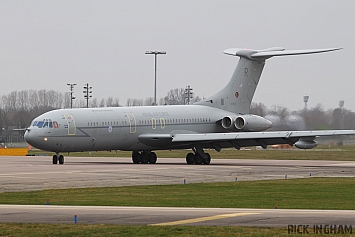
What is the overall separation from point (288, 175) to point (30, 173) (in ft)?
39.9

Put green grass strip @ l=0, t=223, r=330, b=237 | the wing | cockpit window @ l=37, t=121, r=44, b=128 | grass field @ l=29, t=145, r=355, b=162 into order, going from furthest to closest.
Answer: grass field @ l=29, t=145, r=355, b=162
cockpit window @ l=37, t=121, r=44, b=128
the wing
green grass strip @ l=0, t=223, r=330, b=237

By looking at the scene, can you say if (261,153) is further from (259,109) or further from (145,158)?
(145,158)

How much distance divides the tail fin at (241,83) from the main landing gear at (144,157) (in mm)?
6241

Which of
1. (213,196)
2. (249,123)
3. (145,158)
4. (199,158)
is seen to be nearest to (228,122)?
(249,123)

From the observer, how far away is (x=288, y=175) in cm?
3572

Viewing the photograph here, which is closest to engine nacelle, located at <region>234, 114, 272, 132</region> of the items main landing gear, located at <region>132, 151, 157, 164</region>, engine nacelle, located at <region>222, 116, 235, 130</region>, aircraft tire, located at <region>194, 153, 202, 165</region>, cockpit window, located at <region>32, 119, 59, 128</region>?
engine nacelle, located at <region>222, 116, 235, 130</region>

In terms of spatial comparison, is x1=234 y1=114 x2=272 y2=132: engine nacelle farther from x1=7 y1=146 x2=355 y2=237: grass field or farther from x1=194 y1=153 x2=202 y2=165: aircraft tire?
x1=7 y1=146 x2=355 y2=237: grass field

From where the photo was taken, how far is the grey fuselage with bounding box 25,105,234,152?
4600 centimetres

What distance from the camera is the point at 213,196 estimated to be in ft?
79.2

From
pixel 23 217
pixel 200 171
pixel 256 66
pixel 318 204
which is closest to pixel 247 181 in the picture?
pixel 200 171

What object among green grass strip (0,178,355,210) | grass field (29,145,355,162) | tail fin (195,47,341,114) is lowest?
grass field (29,145,355,162)

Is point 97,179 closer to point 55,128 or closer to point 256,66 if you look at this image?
point 55,128

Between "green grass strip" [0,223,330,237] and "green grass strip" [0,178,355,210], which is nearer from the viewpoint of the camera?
"green grass strip" [0,223,330,237]

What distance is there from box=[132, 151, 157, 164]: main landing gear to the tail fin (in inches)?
246
